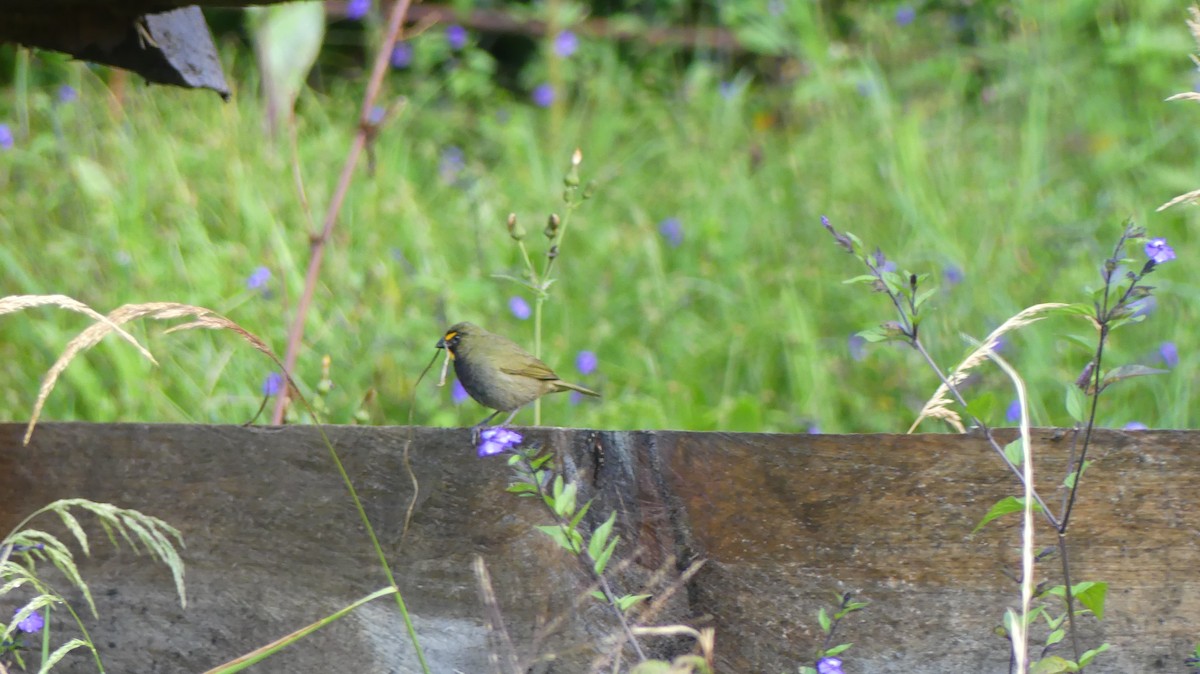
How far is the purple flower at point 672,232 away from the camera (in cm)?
416

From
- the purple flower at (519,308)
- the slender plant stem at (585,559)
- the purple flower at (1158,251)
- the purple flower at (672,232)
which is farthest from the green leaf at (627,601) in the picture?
the purple flower at (672,232)

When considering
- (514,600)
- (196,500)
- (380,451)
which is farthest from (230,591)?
(514,600)

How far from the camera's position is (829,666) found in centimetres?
132

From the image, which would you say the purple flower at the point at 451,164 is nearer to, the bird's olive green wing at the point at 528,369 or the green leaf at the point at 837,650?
the bird's olive green wing at the point at 528,369

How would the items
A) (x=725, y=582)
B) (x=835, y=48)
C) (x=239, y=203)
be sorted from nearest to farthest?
(x=725, y=582) → (x=239, y=203) → (x=835, y=48)

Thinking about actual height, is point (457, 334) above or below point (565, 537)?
above

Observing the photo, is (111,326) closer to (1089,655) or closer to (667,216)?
(1089,655)

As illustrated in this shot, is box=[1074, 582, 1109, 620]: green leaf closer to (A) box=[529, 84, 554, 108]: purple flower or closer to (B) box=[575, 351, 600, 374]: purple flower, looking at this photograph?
(B) box=[575, 351, 600, 374]: purple flower

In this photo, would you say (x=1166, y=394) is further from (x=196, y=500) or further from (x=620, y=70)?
(x=620, y=70)

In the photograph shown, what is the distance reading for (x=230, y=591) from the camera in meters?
1.59

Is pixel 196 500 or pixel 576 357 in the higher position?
pixel 576 357

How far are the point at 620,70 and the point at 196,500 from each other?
182 inches

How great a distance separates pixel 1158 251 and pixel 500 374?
4.33 feet

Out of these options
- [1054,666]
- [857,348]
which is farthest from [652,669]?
[857,348]
